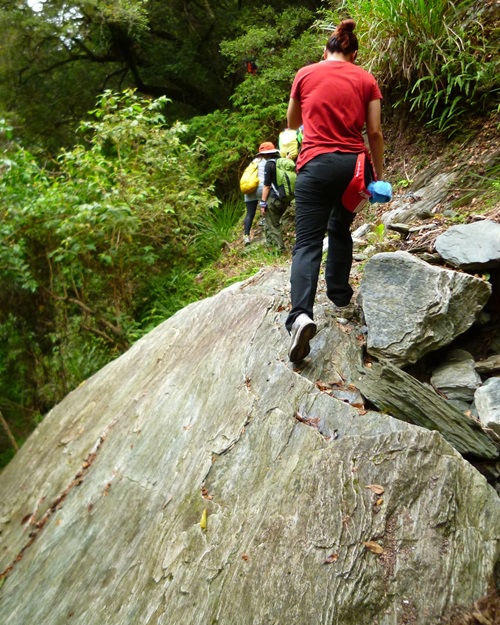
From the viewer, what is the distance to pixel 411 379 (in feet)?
9.46

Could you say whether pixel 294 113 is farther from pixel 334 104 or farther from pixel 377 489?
pixel 377 489

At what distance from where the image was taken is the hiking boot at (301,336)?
3084 millimetres

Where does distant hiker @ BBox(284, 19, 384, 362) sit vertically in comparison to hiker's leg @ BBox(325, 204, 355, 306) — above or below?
above

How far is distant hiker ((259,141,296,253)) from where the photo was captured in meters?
7.27

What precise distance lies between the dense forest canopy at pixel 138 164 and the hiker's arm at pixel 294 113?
306 centimetres

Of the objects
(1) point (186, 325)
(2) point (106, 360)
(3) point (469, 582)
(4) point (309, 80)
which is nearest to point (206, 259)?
(2) point (106, 360)

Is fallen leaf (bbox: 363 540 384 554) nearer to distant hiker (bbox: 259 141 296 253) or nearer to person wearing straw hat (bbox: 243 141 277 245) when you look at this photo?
distant hiker (bbox: 259 141 296 253)

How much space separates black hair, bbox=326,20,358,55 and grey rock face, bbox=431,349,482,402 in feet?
6.71

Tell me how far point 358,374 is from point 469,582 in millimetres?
1356

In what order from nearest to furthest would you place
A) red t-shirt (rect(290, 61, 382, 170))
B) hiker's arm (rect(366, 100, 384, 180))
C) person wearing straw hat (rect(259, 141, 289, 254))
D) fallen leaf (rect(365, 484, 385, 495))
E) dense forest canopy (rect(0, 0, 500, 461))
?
1. fallen leaf (rect(365, 484, 385, 495))
2. red t-shirt (rect(290, 61, 382, 170))
3. hiker's arm (rect(366, 100, 384, 180))
4. dense forest canopy (rect(0, 0, 500, 461))
5. person wearing straw hat (rect(259, 141, 289, 254))

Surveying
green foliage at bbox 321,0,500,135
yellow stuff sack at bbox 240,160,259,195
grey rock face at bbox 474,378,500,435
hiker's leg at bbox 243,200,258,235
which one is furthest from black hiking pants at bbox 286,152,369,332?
hiker's leg at bbox 243,200,258,235

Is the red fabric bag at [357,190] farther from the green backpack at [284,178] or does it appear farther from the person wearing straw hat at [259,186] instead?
the person wearing straw hat at [259,186]

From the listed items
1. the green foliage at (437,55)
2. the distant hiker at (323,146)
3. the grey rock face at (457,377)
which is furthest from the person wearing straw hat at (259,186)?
the grey rock face at (457,377)

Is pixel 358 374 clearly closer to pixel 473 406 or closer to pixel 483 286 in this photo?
pixel 473 406
